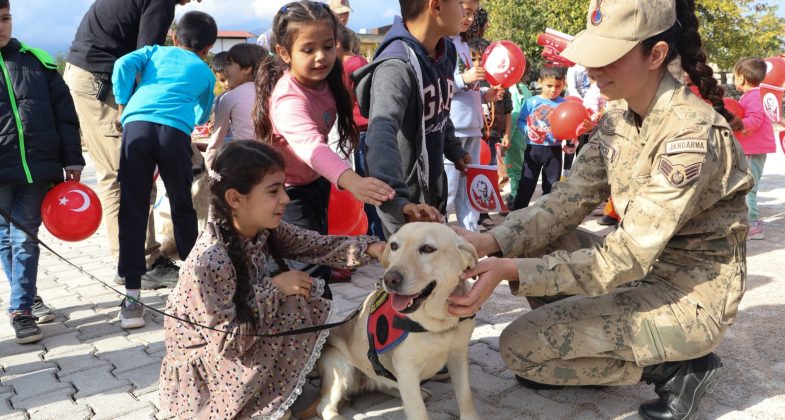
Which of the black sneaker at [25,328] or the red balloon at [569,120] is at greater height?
the red balloon at [569,120]

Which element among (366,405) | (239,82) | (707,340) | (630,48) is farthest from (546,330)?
(239,82)

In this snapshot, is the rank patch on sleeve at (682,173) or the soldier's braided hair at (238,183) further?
the soldier's braided hair at (238,183)

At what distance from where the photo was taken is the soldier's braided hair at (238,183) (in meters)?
2.91

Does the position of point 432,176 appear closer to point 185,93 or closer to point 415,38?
point 415,38

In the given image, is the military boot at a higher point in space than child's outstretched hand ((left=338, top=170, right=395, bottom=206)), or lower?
lower

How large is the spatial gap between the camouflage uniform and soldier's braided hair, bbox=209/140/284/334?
47.9 inches

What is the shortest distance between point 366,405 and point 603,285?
138 centimetres

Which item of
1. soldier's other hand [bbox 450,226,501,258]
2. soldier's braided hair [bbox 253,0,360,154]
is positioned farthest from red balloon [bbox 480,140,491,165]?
soldier's other hand [bbox 450,226,501,258]

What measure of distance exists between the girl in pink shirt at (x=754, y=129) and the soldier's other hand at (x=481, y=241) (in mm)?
4314

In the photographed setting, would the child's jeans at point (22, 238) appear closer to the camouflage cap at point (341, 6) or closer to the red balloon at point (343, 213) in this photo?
the red balloon at point (343, 213)

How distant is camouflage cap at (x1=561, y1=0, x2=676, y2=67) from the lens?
2.55 m

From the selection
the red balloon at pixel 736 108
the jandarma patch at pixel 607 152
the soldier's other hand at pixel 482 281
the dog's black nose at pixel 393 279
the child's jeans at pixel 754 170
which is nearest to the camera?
the dog's black nose at pixel 393 279

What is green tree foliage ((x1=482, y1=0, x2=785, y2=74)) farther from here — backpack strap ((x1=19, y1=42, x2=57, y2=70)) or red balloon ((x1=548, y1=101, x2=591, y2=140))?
backpack strap ((x1=19, y1=42, x2=57, y2=70))

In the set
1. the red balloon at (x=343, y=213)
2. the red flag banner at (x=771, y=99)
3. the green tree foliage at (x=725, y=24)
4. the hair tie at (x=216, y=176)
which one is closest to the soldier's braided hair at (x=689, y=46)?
the hair tie at (x=216, y=176)
